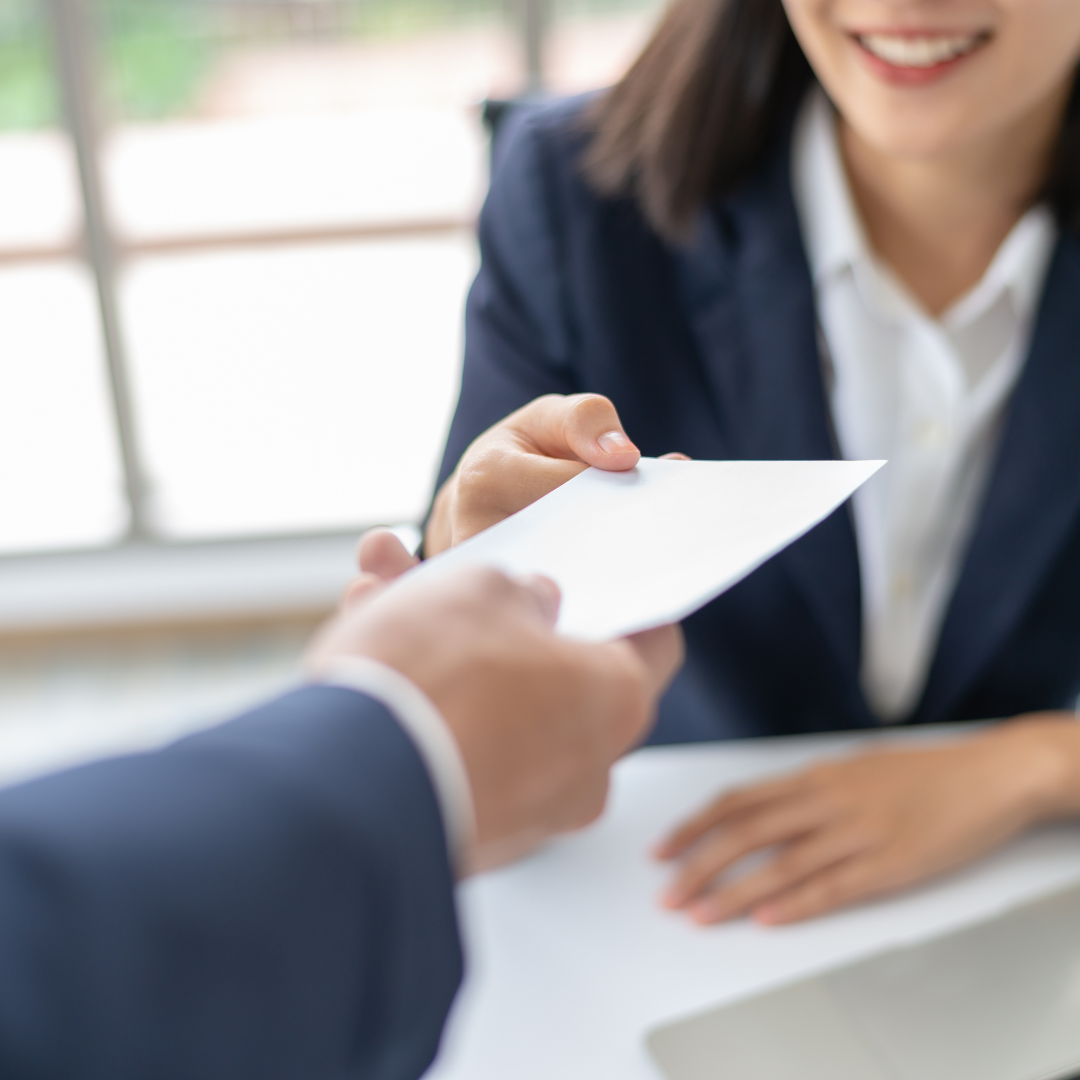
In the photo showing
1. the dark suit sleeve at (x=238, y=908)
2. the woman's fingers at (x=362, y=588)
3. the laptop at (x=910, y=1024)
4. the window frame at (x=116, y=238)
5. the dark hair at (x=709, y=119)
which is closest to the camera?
the dark suit sleeve at (x=238, y=908)

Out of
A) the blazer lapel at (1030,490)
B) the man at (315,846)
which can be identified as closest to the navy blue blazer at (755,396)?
the blazer lapel at (1030,490)

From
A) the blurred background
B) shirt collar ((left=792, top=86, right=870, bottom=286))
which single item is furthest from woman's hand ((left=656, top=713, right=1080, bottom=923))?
the blurred background

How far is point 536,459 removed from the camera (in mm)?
353

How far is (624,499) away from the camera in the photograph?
32 centimetres

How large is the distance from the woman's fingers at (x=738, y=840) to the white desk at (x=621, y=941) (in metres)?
0.01

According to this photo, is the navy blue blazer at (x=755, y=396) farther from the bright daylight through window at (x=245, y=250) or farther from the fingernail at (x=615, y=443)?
the bright daylight through window at (x=245, y=250)

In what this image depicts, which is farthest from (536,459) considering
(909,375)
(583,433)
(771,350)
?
(909,375)

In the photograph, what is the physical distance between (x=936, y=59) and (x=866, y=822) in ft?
1.34

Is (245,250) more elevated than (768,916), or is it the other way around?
(245,250)

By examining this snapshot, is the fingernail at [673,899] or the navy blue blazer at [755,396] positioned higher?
the navy blue blazer at [755,396]

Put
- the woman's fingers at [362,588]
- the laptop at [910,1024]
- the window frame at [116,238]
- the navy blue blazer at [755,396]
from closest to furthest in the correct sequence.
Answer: the woman's fingers at [362,588]
the laptop at [910,1024]
the navy blue blazer at [755,396]
the window frame at [116,238]

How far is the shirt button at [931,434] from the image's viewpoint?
64cm

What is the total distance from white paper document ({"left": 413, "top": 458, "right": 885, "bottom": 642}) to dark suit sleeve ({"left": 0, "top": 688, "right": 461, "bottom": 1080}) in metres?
0.06

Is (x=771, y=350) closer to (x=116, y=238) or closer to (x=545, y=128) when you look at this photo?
(x=545, y=128)
